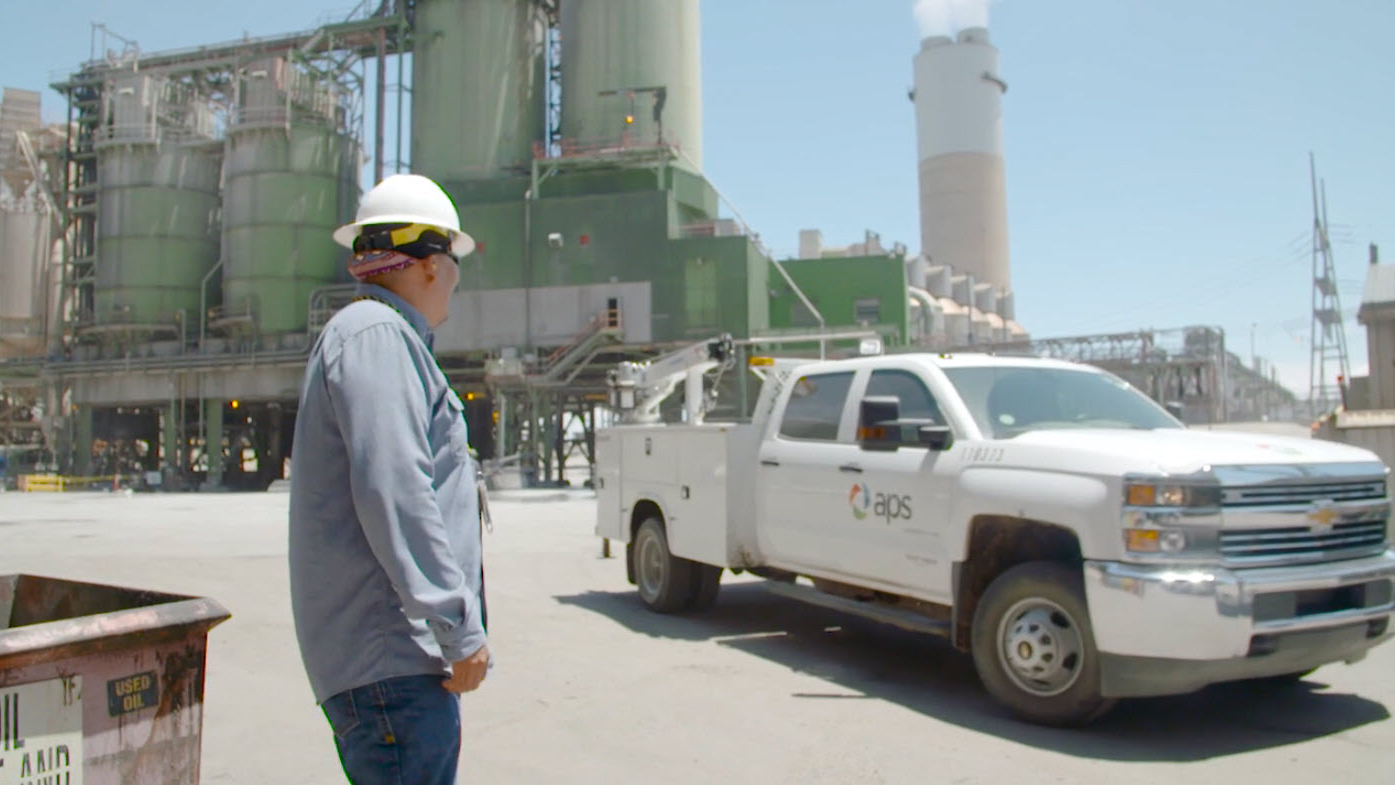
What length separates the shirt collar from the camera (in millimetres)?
2777

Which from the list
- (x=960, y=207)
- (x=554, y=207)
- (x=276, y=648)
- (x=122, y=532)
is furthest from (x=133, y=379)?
(x=960, y=207)

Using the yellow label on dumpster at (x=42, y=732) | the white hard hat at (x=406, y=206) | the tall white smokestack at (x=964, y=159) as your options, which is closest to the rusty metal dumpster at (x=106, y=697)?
the yellow label on dumpster at (x=42, y=732)

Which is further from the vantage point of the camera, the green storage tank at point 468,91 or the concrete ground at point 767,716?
the green storage tank at point 468,91

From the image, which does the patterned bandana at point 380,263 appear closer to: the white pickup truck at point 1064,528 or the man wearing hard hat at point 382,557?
the man wearing hard hat at point 382,557

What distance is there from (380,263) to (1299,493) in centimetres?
489

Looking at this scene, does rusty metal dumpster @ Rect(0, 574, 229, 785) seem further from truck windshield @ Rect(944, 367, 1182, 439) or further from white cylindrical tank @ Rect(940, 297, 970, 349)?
white cylindrical tank @ Rect(940, 297, 970, 349)

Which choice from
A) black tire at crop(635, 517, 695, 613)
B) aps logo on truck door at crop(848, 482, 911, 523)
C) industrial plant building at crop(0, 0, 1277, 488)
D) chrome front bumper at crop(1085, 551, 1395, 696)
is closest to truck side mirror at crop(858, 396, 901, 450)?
aps logo on truck door at crop(848, 482, 911, 523)

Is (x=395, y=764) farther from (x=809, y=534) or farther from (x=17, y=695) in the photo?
(x=809, y=534)

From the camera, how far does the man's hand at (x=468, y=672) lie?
7.97ft

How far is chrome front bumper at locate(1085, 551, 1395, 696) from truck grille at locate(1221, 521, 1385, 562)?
0.23 ft

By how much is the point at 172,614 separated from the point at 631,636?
626 centimetres

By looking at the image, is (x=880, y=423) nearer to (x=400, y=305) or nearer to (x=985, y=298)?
(x=400, y=305)

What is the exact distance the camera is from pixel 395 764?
2.46 m

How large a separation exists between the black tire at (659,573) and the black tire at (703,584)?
1.7 inches
